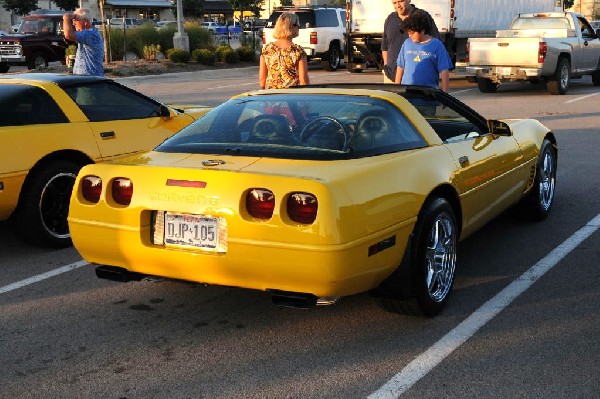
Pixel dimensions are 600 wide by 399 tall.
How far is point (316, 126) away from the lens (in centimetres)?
468

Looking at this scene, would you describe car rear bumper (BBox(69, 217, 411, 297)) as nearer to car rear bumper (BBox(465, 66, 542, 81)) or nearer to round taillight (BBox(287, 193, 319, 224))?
round taillight (BBox(287, 193, 319, 224))

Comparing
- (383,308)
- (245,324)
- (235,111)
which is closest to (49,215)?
(235,111)

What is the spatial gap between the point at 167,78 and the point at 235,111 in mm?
20297

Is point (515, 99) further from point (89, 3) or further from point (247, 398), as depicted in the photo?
point (89, 3)

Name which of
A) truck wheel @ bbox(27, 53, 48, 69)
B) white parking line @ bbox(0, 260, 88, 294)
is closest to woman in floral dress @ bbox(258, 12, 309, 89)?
white parking line @ bbox(0, 260, 88, 294)

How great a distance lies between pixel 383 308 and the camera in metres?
4.66

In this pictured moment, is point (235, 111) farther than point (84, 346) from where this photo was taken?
Yes

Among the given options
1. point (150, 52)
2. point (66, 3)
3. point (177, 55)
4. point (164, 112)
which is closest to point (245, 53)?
point (177, 55)

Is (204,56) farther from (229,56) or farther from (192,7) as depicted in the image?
(192,7)

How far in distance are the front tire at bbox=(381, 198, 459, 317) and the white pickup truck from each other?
45.1 ft

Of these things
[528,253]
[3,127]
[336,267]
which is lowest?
[528,253]

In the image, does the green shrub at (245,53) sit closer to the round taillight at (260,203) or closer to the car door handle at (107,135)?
the car door handle at (107,135)

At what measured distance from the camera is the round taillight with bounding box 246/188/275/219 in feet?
13.2

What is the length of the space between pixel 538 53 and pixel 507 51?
67 centimetres
